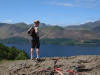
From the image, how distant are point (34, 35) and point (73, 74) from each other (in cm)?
312

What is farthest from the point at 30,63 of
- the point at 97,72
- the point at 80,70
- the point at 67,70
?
the point at 97,72

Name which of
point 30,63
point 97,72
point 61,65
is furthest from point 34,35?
point 97,72

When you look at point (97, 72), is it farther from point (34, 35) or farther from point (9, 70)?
point (9, 70)

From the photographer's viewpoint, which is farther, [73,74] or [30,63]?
[30,63]

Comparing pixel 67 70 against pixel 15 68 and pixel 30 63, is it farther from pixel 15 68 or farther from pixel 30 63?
pixel 15 68

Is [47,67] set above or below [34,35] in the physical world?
below

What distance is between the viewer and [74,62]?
11.3 metres

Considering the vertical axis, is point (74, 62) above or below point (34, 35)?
below

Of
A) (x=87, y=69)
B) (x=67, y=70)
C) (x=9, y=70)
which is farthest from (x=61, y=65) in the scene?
(x=9, y=70)

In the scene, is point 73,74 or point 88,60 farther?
point 88,60

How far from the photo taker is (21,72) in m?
10.5

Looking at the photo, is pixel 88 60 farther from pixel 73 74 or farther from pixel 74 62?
pixel 73 74

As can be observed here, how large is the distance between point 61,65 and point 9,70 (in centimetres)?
294

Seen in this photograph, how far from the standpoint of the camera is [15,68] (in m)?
10.8
